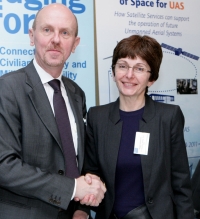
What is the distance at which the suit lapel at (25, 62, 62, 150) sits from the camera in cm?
190

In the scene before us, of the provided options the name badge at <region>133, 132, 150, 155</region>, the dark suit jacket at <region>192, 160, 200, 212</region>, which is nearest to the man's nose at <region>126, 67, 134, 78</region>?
the name badge at <region>133, 132, 150, 155</region>

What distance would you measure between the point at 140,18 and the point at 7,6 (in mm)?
1295

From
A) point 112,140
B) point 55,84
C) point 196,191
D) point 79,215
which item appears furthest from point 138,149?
point 196,191

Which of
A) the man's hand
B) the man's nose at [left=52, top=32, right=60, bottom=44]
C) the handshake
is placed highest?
the man's nose at [left=52, top=32, right=60, bottom=44]

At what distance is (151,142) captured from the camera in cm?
209

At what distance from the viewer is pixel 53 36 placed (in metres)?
2.07

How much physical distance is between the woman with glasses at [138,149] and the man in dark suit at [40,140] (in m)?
0.15

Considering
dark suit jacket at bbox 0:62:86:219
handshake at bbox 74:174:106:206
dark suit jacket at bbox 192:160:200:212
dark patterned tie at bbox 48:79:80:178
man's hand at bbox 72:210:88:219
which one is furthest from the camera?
dark suit jacket at bbox 192:160:200:212

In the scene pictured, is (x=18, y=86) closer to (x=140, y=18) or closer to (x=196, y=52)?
(x=140, y=18)

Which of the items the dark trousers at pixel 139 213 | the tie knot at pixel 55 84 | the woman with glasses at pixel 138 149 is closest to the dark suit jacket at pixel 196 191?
the woman with glasses at pixel 138 149

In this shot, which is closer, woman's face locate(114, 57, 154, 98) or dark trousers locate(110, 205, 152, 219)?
dark trousers locate(110, 205, 152, 219)

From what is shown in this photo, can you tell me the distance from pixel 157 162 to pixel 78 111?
57 cm

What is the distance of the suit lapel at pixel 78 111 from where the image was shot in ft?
6.75

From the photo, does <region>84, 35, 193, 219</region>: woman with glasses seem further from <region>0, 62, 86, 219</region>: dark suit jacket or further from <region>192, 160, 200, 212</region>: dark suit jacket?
<region>192, 160, 200, 212</region>: dark suit jacket
